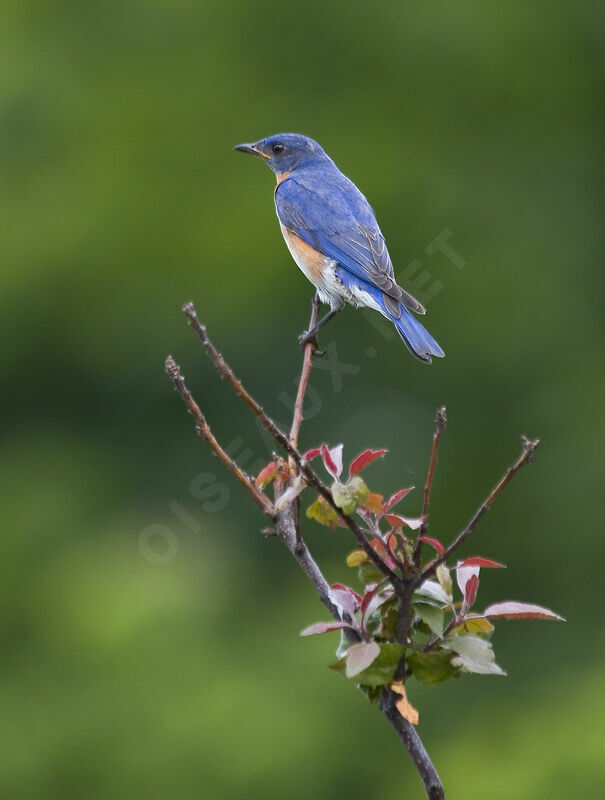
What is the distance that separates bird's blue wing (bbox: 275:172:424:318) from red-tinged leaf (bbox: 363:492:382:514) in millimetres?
1733

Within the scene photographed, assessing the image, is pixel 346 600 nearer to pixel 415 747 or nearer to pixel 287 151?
pixel 415 747

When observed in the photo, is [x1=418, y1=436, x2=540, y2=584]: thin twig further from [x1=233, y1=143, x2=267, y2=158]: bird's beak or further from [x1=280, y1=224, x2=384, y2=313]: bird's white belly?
[x1=233, y1=143, x2=267, y2=158]: bird's beak

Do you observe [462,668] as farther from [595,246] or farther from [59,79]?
[59,79]

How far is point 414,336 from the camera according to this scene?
3.21m

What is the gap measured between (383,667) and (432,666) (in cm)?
8

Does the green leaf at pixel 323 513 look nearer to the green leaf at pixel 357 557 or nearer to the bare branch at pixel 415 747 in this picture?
the green leaf at pixel 357 557

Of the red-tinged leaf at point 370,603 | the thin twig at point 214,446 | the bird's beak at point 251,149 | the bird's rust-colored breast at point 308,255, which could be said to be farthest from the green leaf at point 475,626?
the bird's beak at point 251,149

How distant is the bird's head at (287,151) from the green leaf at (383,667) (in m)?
2.92

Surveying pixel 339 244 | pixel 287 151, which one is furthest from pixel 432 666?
pixel 287 151

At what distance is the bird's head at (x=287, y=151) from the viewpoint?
436 centimetres

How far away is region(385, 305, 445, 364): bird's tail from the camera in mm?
3020

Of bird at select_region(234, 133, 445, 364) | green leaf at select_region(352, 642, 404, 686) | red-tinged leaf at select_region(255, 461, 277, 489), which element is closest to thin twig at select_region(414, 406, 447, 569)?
green leaf at select_region(352, 642, 404, 686)

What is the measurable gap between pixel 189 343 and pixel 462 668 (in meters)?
7.45

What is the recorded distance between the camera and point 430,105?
991cm
